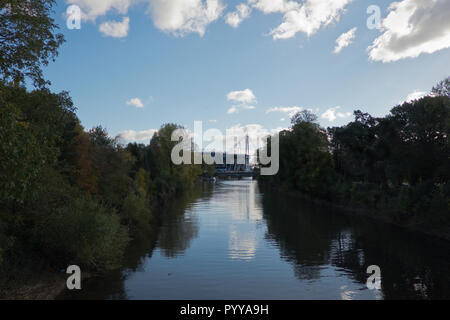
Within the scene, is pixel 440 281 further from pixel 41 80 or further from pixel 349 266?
pixel 41 80

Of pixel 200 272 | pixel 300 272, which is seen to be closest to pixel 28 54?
pixel 200 272

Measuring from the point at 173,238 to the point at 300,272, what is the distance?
14.6 meters

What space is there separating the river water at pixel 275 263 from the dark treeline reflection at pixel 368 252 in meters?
0.06

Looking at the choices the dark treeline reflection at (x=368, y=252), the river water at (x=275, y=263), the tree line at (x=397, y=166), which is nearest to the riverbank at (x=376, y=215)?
the tree line at (x=397, y=166)

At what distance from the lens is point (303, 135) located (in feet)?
234

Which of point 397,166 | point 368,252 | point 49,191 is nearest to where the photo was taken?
point 49,191

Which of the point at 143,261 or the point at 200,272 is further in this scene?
the point at 143,261

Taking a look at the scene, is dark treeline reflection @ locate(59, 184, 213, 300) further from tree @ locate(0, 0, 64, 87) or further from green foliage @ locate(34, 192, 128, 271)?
tree @ locate(0, 0, 64, 87)

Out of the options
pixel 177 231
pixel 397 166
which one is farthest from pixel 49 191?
pixel 397 166

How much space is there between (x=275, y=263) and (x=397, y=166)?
2148 centimetres

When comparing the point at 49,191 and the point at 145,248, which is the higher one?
the point at 49,191

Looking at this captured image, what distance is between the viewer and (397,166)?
1511 inches

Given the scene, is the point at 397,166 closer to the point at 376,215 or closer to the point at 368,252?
the point at 376,215
